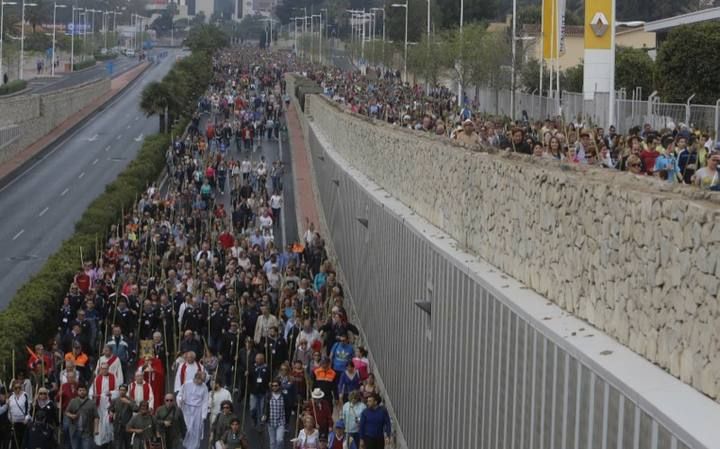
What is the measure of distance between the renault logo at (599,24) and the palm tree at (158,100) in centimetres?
3801

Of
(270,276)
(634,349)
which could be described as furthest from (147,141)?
(634,349)

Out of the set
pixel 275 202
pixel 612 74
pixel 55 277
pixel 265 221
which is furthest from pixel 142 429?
pixel 275 202

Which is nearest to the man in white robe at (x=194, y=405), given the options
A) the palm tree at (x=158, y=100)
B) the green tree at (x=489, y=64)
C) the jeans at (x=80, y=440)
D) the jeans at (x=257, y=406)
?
the jeans at (x=80, y=440)

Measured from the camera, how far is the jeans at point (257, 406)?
1927cm

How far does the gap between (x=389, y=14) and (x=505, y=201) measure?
128 m

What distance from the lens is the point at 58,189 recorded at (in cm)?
5109

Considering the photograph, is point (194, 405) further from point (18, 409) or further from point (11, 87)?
point (11, 87)

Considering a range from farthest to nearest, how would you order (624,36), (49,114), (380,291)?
(624,36)
(49,114)
(380,291)

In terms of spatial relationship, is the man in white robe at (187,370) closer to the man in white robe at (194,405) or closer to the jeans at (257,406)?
the man in white robe at (194,405)

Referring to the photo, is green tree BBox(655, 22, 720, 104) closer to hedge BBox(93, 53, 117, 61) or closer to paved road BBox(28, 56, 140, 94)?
paved road BBox(28, 56, 140, 94)

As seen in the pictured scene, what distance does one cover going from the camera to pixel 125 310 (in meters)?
22.5

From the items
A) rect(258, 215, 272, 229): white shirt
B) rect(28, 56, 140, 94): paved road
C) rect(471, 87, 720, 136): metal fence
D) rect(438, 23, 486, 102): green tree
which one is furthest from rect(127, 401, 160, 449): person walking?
rect(28, 56, 140, 94): paved road

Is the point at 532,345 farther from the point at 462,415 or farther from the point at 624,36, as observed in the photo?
the point at 624,36

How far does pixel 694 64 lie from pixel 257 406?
26.2 meters
